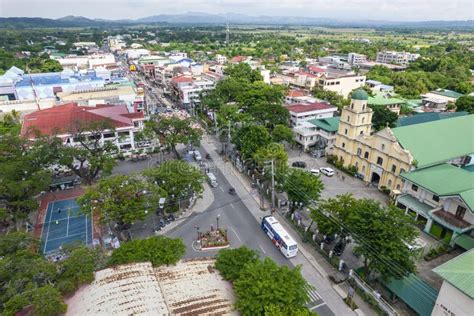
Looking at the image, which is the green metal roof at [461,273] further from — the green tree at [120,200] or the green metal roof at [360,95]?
the green metal roof at [360,95]

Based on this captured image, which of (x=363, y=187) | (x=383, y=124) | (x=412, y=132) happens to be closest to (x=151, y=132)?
(x=363, y=187)

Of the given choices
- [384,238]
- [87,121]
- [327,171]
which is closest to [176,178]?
[87,121]

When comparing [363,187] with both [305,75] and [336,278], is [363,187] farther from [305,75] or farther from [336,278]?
[305,75]

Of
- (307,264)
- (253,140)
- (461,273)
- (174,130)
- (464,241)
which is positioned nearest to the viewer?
(461,273)

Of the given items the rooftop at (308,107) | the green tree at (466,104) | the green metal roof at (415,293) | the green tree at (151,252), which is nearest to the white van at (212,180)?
the green tree at (151,252)

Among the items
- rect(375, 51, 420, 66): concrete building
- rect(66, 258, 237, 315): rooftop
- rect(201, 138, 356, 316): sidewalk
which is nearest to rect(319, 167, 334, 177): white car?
rect(201, 138, 356, 316): sidewalk

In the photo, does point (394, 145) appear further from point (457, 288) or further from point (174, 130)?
point (174, 130)
